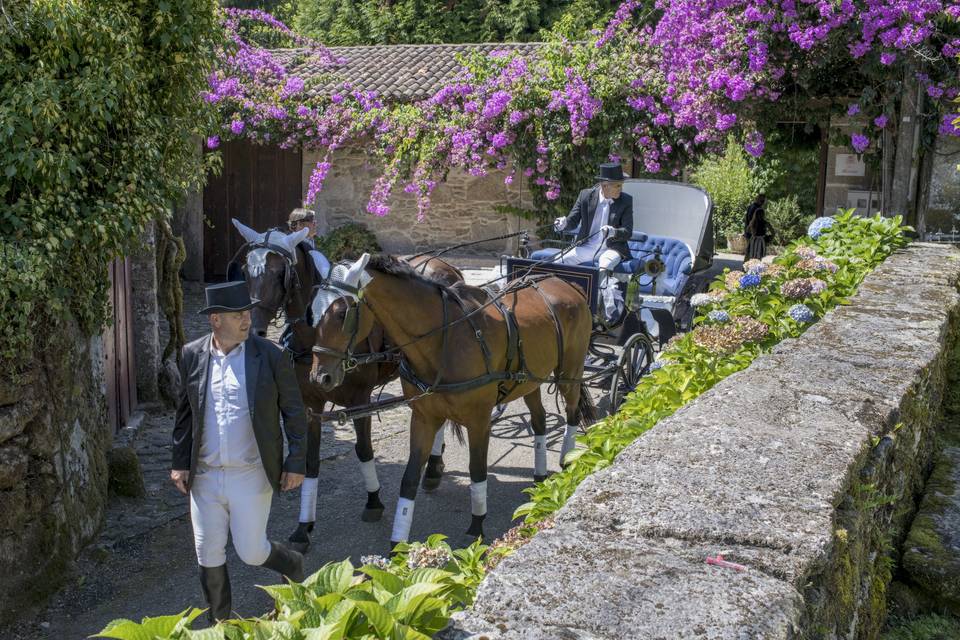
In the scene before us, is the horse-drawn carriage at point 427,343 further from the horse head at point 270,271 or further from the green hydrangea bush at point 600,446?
the green hydrangea bush at point 600,446

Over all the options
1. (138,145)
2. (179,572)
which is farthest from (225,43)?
(179,572)

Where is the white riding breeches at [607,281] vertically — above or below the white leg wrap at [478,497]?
above

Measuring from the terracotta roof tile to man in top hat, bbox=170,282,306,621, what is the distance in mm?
12247

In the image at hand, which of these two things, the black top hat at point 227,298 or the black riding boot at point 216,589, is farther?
the black riding boot at point 216,589

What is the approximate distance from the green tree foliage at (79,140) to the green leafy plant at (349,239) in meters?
10.3

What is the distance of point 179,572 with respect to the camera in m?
5.77

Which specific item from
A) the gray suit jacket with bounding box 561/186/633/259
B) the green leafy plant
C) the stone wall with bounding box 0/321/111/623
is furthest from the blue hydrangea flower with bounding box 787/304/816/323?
the green leafy plant

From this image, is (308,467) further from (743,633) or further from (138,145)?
(743,633)

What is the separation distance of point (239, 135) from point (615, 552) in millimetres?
15698

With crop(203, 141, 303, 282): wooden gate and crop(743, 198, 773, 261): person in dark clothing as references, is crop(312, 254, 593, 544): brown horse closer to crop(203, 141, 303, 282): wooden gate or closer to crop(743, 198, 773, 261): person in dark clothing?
crop(203, 141, 303, 282): wooden gate

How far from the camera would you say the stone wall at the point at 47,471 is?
519cm

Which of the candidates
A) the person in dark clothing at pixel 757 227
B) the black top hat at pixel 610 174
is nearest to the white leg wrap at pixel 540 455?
the black top hat at pixel 610 174

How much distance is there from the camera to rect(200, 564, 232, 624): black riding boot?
175 inches

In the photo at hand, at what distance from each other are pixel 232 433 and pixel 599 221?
17.2 feet
